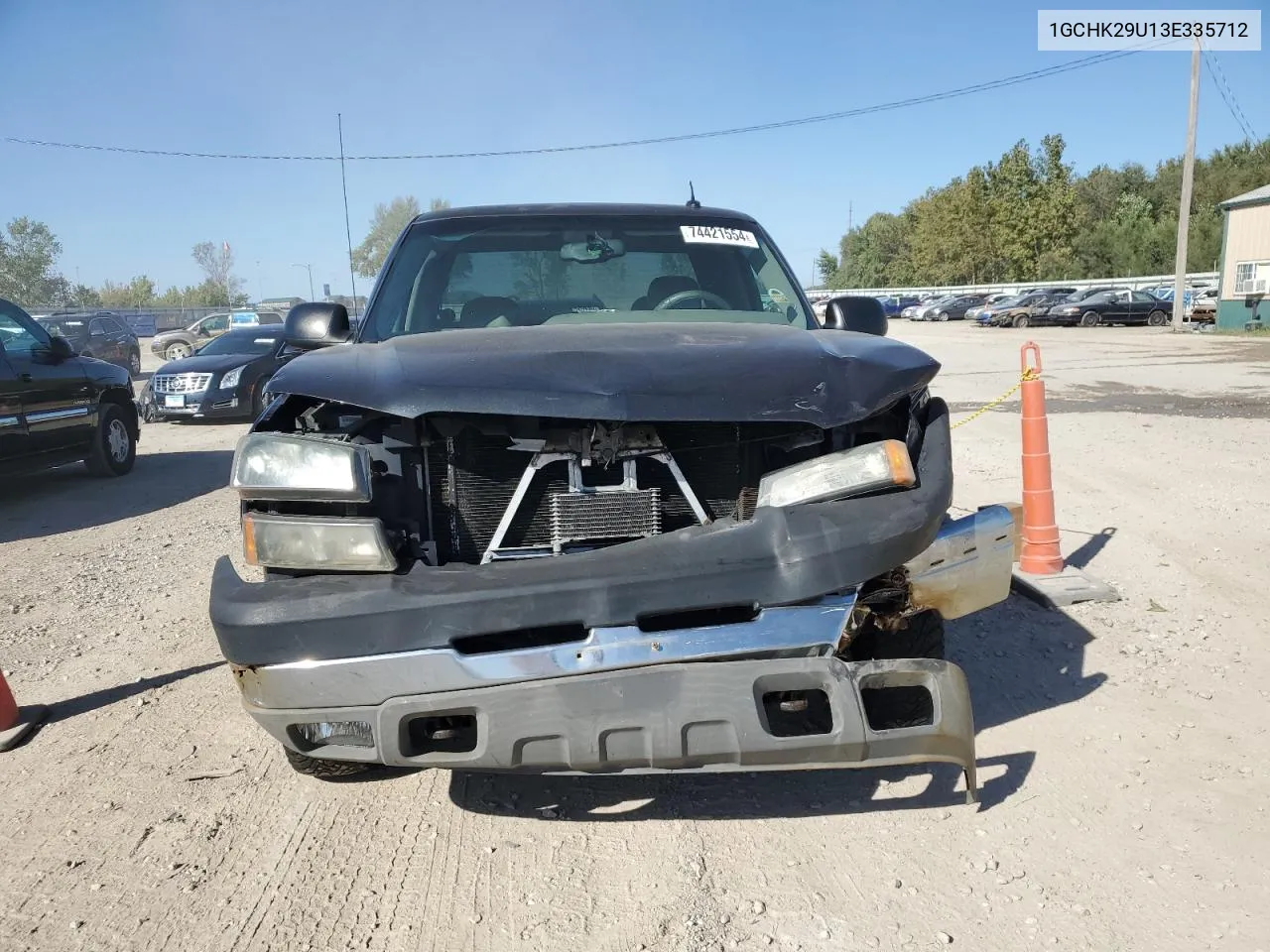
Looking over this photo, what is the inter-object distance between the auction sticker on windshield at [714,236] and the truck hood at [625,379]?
1426 mm

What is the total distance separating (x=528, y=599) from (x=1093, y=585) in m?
3.56

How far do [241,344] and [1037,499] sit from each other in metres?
12.9

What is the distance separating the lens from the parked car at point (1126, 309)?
122 feet

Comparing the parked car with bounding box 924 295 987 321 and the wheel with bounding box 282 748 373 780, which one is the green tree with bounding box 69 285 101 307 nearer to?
the parked car with bounding box 924 295 987 321

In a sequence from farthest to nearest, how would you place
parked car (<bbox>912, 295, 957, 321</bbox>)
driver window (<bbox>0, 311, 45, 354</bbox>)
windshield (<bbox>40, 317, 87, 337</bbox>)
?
1. parked car (<bbox>912, 295, 957, 321</bbox>)
2. windshield (<bbox>40, 317, 87, 337</bbox>)
3. driver window (<bbox>0, 311, 45, 354</bbox>)

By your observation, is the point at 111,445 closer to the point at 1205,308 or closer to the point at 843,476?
the point at 843,476

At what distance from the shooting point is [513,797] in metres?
2.90

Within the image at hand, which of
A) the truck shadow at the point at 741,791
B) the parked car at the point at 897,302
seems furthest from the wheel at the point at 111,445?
the parked car at the point at 897,302

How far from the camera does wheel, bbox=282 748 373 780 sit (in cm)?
276

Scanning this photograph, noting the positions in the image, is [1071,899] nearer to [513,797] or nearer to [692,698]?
[692,698]

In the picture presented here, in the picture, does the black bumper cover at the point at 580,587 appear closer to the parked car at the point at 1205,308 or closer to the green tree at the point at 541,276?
the green tree at the point at 541,276

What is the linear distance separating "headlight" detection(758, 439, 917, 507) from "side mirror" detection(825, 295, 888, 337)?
4.48 feet

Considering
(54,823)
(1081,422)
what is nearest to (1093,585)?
(54,823)

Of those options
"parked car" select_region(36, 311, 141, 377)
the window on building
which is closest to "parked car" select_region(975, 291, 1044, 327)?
the window on building
